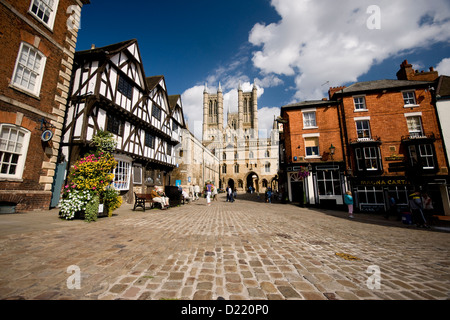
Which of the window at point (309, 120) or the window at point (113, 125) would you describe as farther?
the window at point (309, 120)

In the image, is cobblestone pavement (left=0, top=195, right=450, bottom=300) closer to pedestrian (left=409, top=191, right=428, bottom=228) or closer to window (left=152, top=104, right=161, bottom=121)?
pedestrian (left=409, top=191, right=428, bottom=228)

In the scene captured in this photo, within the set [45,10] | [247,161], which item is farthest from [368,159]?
[247,161]

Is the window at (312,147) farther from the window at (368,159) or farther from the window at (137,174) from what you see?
the window at (137,174)

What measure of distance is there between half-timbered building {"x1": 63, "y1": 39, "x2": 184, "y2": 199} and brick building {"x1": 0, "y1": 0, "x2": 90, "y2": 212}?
126 cm

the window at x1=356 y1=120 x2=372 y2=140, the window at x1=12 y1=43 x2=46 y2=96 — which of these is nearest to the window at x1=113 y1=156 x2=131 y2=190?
the window at x1=12 y1=43 x2=46 y2=96

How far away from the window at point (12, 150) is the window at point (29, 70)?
5.77 ft

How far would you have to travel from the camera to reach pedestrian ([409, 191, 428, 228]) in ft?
24.7

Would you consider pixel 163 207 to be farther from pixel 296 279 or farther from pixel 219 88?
pixel 219 88

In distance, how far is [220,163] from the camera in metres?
44.1

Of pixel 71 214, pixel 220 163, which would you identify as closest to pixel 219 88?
pixel 220 163

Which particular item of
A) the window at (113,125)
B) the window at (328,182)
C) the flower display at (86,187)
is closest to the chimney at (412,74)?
the window at (328,182)

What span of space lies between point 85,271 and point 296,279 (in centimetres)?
289

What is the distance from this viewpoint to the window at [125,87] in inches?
460

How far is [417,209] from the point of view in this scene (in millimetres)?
7746
